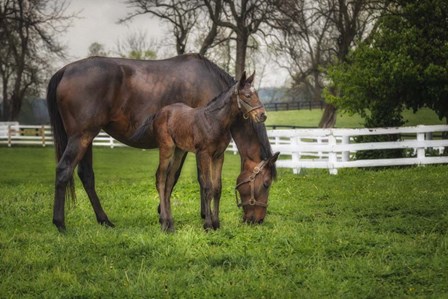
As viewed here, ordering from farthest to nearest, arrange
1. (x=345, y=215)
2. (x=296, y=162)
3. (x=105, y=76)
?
(x=296, y=162)
(x=345, y=215)
(x=105, y=76)

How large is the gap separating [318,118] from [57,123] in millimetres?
46511

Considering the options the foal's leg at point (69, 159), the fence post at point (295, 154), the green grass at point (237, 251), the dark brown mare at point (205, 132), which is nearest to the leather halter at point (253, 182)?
the green grass at point (237, 251)

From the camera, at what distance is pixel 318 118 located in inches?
2133

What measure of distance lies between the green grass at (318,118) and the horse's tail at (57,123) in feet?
117

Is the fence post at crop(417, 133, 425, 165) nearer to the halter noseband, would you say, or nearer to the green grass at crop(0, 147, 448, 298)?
the green grass at crop(0, 147, 448, 298)

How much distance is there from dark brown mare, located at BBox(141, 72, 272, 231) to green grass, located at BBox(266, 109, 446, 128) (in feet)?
117

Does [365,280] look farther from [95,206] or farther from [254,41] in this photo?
[254,41]

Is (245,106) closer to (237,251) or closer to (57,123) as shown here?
(237,251)

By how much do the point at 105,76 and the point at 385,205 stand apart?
4914 millimetres

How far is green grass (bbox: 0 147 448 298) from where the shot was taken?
573 cm

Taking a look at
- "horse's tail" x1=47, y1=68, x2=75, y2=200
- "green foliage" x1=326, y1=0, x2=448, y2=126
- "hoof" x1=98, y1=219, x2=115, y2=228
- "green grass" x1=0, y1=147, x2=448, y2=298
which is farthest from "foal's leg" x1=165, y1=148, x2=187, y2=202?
"green foliage" x1=326, y1=0, x2=448, y2=126

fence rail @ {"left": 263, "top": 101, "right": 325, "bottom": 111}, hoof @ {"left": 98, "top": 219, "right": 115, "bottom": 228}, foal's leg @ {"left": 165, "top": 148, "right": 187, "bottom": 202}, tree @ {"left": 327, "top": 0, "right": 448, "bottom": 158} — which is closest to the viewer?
foal's leg @ {"left": 165, "top": 148, "right": 187, "bottom": 202}

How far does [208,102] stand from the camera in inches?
328

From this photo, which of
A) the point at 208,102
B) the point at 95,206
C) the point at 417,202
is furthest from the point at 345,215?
the point at 95,206
